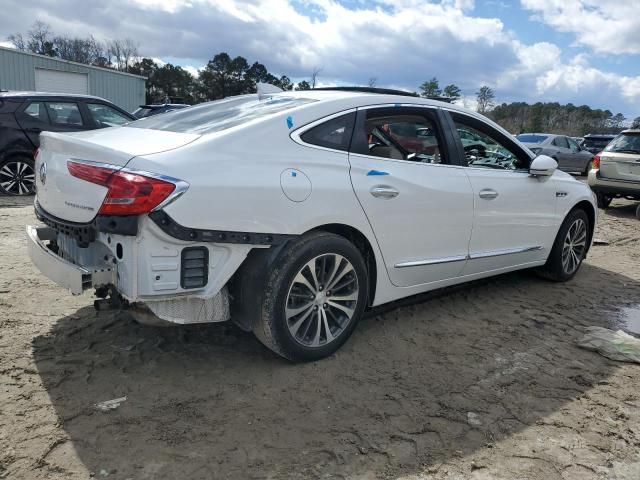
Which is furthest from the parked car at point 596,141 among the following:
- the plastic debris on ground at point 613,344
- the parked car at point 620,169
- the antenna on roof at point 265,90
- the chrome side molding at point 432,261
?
the antenna on roof at point 265,90

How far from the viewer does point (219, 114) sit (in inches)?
134

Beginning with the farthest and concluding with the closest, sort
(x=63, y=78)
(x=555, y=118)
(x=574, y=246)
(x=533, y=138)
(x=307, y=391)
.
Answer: (x=555, y=118) → (x=63, y=78) → (x=533, y=138) → (x=574, y=246) → (x=307, y=391)

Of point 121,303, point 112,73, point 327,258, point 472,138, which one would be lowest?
point 121,303

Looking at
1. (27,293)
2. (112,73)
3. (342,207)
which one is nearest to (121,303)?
(342,207)

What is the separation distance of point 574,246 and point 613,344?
6.14ft

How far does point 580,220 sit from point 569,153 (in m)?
14.1

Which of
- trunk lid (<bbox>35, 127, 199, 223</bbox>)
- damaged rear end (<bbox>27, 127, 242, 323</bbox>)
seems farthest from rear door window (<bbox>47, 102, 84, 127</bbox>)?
damaged rear end (<bbox>27, 127, 242, 323</bbox>)

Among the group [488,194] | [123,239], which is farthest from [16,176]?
[488,194]

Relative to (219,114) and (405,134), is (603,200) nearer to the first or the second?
(405,134)

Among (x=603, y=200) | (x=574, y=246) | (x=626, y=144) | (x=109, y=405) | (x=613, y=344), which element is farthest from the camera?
(x=603, y=200)

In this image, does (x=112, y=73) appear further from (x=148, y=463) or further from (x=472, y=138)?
Result: (x=148, y=463)

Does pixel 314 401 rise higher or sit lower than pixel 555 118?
lower

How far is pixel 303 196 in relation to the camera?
2951 millimetres

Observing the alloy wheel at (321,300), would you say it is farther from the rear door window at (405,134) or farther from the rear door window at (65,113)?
the rear door window at (65,113)
